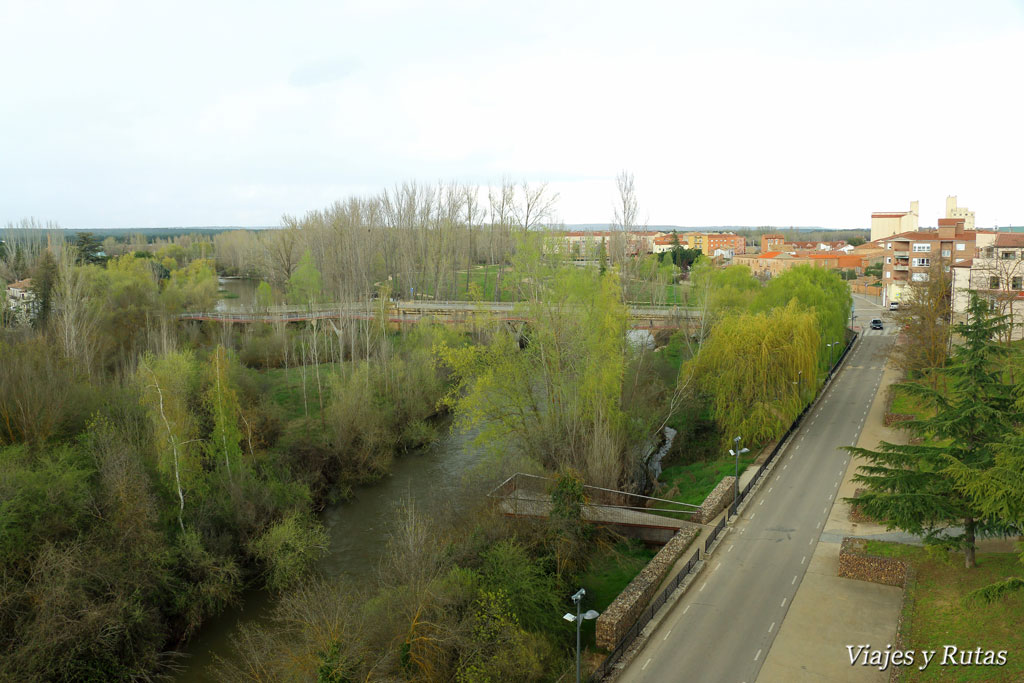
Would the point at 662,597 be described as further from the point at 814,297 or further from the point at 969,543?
the point at 814,297

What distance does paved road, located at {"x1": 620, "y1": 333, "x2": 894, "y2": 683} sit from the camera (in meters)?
12.7

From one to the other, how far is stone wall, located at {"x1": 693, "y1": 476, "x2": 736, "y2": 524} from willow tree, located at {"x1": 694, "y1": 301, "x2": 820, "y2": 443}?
466 cm

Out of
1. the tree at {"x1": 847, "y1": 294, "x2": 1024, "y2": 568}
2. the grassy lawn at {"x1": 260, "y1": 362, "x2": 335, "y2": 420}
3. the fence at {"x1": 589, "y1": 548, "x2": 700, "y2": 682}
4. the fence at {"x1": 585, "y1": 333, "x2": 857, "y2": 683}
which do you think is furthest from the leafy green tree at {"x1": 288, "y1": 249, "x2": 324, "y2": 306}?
the tree at {"x1": 847, "y1": 294, "x2": 1024, "y2": 568}

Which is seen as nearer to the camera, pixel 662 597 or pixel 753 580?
pixel 662 597

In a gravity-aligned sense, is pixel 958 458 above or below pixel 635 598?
above

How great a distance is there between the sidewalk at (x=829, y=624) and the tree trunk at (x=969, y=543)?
1.58 m

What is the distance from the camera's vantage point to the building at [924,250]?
5403 centimetres

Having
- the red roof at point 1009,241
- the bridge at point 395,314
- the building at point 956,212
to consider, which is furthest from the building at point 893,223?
the bridge at point 395,314

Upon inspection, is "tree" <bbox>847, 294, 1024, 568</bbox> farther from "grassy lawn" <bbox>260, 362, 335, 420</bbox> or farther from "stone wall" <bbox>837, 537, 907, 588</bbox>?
"grassy lawn" <bbox>260, 362, 335, 420</bbox>

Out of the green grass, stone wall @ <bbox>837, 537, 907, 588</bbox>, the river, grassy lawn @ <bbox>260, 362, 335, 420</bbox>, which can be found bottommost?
the river

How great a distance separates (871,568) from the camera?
1548cm

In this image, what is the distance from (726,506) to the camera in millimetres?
20109

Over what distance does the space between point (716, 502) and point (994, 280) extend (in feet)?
77.6

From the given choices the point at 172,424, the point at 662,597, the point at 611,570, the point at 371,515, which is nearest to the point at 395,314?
the point at 371,515
